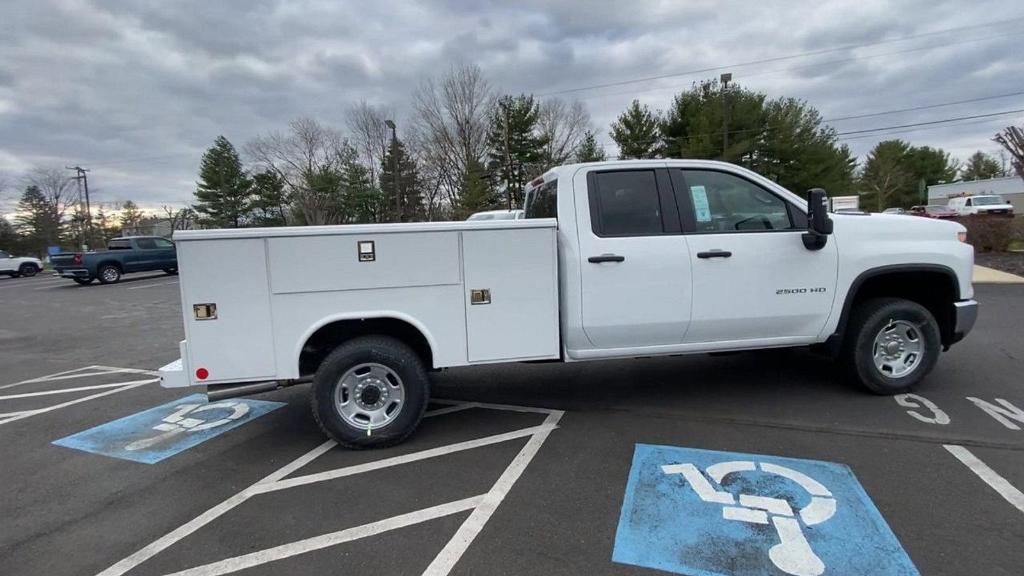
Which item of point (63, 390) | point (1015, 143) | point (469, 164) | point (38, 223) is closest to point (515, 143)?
point (469, 164)

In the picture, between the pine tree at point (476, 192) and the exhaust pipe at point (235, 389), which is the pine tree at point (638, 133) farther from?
the exhaust pipe at point (235, 389)

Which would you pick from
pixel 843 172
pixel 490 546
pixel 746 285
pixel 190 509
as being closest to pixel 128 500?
pixel 190 509

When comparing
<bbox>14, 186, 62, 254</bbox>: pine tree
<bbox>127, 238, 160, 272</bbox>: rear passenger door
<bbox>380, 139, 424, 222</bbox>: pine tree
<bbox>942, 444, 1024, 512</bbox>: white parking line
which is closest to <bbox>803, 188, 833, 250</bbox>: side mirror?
<bbox>942, 444, 1024, 512</bbox>: white parking line

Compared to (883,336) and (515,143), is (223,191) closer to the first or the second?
(515,143)

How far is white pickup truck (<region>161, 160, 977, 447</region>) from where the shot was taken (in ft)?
12.2

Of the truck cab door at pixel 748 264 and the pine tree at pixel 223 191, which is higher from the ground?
the pine tree at pixel 223 191

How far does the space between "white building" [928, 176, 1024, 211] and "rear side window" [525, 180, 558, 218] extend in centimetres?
6380

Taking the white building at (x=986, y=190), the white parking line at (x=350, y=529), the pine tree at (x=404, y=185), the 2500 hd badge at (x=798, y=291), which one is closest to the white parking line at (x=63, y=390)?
the white parking line at (x=350, y=529)

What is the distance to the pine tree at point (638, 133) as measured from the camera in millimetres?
34656

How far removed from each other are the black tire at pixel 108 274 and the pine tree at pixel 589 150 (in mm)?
28004

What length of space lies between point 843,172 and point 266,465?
42990mm

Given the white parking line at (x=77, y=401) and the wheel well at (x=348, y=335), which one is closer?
the wheel well at (x=348, y=335)

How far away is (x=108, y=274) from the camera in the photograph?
21156 millimetres

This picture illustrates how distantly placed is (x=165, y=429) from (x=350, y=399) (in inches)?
80.7
